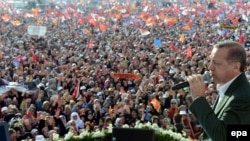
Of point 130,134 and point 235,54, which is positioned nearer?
point 235,54

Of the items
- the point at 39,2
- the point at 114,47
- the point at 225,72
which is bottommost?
the point at 225,72

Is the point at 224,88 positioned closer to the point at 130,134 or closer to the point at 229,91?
the point at 229,91

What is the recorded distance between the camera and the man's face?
3186mm

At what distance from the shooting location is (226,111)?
312 centimetres

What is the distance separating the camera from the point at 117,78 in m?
16.6

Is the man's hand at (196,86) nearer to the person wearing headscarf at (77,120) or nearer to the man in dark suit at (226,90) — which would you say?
the man in dark suit at (226,90)

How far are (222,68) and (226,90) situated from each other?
0.46 ft

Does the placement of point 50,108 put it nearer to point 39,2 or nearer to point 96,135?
point 96,135

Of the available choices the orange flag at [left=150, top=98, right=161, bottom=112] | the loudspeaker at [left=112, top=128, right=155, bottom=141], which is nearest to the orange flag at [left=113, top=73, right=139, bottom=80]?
the orange flag at [left=150, top=98, right=161, bottom=112]

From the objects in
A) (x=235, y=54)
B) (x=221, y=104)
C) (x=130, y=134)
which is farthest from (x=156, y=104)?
(x=235, y=54)

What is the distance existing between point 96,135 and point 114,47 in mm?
18826

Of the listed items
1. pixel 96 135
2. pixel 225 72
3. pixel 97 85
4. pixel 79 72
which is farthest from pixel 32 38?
pixel 225 72

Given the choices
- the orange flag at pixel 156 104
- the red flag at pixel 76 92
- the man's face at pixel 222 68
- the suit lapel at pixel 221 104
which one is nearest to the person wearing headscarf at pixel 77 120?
the orange flag at pixel 156 104

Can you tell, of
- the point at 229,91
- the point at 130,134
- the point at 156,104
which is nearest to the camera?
the point at 229,91
